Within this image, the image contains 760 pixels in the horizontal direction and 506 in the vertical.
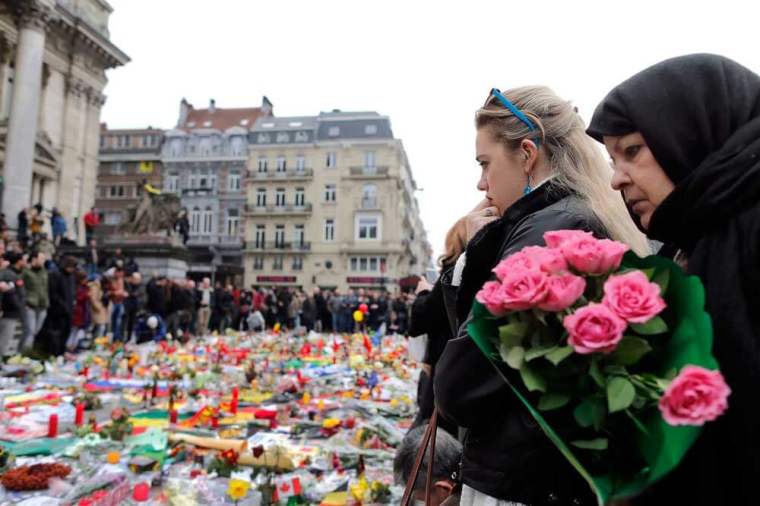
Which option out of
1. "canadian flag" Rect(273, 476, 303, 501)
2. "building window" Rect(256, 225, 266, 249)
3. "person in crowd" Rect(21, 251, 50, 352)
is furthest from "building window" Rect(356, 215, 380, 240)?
"canadian flag" Rect(273, 476, 303, 501)

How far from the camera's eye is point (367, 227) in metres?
56.2

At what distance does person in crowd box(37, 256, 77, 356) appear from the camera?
11203mm

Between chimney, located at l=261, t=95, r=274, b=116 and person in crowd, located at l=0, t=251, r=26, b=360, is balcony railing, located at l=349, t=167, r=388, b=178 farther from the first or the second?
person in crowd, located at l=0, t=251, r=26, b=360

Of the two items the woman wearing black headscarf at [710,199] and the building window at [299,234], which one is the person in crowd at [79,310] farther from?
the building window at [299,234]

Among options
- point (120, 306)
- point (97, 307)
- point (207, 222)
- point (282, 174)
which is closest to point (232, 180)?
point (207, 222)

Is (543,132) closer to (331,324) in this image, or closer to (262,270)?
(331,324)

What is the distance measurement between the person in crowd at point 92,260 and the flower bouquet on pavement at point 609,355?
16.7 metres

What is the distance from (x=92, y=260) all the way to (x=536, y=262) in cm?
2111

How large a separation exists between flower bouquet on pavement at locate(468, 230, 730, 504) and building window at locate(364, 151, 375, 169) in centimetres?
5596

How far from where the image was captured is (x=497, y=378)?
5.22 ft

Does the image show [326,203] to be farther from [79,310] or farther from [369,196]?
[79,310]

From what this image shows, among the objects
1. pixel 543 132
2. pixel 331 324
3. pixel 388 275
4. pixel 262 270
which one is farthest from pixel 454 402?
pixel 262 270

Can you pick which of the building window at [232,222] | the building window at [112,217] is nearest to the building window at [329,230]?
the building window at [232,222]

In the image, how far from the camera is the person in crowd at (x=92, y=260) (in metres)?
18.1
